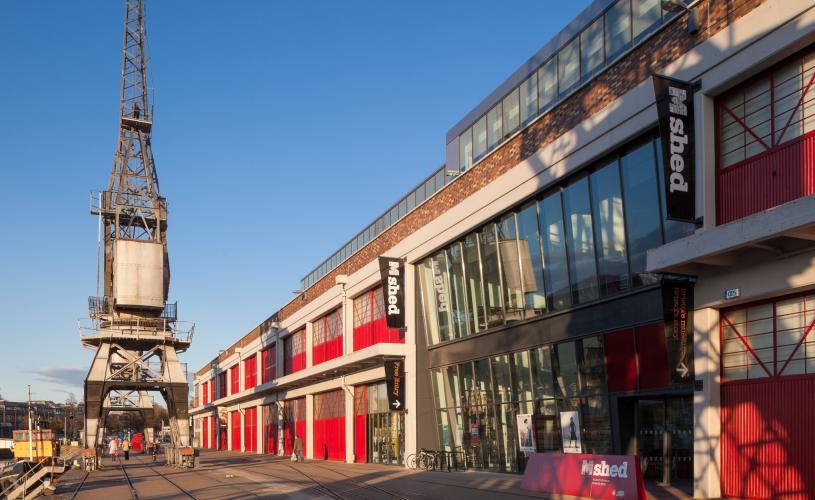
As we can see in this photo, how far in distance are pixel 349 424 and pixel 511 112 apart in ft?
68.4

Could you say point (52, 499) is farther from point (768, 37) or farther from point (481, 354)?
point (768, 37)

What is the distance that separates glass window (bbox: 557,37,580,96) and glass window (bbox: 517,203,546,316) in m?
3.76

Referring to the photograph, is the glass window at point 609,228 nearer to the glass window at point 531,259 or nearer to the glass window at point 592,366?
the glass window at point 592,366

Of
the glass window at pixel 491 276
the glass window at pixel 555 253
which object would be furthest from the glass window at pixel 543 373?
the glass window at pixel 491 276

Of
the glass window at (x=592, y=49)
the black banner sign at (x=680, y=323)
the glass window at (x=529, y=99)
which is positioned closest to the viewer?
the black banner sign at (x=680, y=323)

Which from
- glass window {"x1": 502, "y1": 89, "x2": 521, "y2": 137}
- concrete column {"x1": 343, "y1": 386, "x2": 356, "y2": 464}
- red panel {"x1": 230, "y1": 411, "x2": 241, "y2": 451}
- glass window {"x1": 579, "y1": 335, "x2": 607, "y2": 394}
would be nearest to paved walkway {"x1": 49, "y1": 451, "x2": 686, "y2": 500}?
glass window {"x1": 579, "y1": 335, "x2": 607, "y2": 394}

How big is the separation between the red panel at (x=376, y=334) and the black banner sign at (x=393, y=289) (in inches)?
49.1

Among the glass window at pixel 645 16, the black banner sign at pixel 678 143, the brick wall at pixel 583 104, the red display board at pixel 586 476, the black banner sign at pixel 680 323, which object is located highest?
the glass window at pixel 645 16

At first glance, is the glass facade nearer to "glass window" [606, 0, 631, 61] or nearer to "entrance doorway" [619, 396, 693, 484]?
"glass window" [606, 0, 631, 61]

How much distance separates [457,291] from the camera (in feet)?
99.6

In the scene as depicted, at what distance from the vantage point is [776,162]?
15625 mm

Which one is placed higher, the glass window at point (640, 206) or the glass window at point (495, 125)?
the glass window at point (495, 125)

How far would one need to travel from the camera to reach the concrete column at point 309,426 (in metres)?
48.3

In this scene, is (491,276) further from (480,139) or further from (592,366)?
(592,366)
